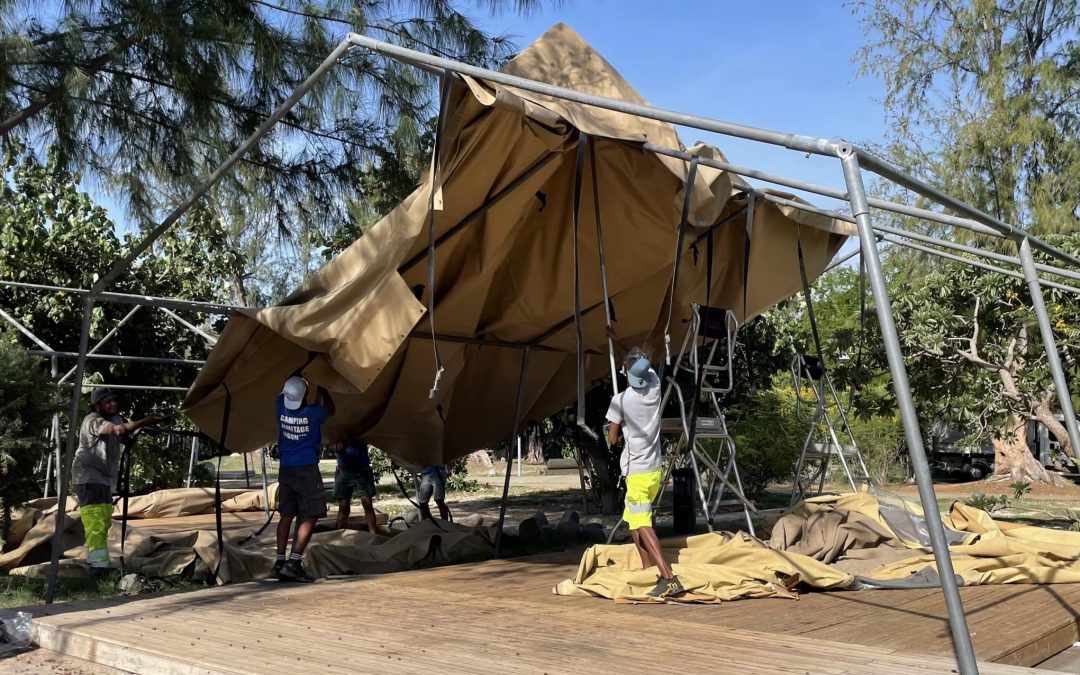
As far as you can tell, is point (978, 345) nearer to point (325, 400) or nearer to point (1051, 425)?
point (1051, 425)

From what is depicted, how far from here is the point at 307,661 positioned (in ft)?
12.7

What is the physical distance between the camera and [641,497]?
17.9 feet

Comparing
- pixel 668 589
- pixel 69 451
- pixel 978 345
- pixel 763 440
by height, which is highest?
pixel 978 345

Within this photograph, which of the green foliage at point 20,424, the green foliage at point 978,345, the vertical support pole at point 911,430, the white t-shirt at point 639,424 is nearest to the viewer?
the vertical support pole at point 911,430

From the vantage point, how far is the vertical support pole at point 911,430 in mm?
3121

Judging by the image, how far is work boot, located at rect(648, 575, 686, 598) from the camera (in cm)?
513

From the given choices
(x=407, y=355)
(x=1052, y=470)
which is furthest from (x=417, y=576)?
(x=1052, y=470)

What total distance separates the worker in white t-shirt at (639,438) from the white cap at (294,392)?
7.08 feet

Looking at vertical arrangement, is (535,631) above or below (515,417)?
below

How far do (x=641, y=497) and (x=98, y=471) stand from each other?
4.07 m

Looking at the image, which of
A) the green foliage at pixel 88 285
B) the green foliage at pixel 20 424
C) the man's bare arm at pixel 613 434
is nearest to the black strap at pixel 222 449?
the green foliage at pixel 20 424

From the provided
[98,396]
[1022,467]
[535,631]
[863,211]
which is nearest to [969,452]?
[1022,467]

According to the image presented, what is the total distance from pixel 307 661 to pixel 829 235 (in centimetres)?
538

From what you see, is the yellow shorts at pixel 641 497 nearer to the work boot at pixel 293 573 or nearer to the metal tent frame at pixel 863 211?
the metal tent frame at pixel 863 211
